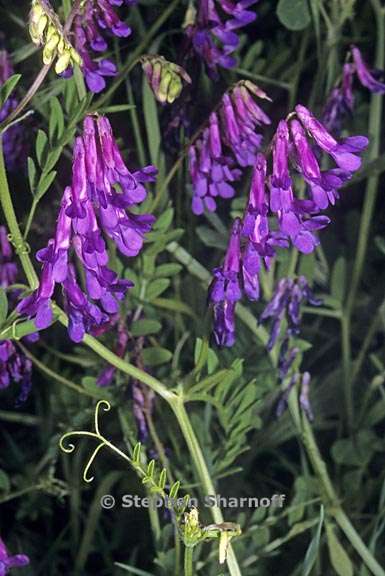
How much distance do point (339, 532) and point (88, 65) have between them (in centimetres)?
55

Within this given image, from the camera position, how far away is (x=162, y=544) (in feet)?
2.97

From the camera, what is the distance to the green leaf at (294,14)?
0.96 meters

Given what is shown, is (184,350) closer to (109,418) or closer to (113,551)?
(109,418)

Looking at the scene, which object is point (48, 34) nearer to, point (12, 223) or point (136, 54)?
point (12, 223)

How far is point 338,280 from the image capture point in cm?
102

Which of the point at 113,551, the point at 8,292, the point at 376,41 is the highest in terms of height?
the point at 376,41

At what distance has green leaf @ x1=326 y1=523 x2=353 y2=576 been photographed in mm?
935

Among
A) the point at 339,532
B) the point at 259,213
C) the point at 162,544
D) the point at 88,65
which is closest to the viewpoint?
the point at 259,213

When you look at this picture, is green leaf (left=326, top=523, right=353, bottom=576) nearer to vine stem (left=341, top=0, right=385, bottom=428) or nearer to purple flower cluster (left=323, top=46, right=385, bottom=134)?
vine stem (left=341, top=0, right=385, bottom=428)

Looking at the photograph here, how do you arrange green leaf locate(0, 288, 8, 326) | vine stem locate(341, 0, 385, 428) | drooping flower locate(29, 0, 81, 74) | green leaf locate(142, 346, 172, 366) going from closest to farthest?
drooping flower locate(29, 0, 81, 74) < green leaf locate(0, 288, 8, 326) < green leaf locate(142, 346, 172, 366) < vine stem locate(341, 0, 385, 428)

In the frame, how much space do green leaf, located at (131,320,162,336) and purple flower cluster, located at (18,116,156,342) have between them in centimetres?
18

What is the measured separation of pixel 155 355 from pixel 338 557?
0.27 m

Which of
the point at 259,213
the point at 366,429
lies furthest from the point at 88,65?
the point at 366,429

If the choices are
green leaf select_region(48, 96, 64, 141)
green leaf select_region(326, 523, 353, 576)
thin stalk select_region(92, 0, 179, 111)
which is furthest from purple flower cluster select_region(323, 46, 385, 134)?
green leaf select_region(326, 523, 353, 576)
